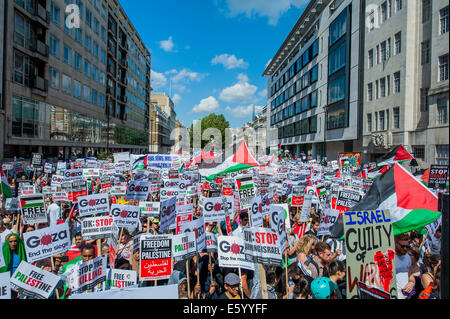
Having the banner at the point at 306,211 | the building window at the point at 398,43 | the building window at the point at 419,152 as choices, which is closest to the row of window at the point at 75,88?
the banner at the point at 306,211

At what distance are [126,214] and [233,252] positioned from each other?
9.75ft

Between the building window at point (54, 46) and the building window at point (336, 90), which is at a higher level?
the building window at point (54, 46)

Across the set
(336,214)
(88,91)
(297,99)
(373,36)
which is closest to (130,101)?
(88,91)

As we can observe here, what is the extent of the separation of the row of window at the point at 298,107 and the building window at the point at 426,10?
22206 mm

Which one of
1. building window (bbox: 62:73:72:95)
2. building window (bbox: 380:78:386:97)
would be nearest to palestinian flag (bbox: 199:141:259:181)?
building window (bbox: 380:78:386:97)

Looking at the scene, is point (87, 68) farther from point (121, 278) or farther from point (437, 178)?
point (121, 278)

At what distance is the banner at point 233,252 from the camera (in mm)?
5004

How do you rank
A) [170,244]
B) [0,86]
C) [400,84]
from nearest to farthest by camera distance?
[170,244]
[0,86]
[400,84]

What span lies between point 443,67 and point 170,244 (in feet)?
79.0

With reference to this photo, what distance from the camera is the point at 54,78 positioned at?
29750 mm

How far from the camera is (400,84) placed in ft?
84.2

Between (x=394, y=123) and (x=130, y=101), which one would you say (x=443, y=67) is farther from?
(x=130, y=101)

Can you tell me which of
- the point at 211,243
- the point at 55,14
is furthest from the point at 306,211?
the point at 55,14

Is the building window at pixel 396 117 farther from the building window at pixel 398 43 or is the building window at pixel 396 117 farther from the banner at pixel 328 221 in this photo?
the banner at pixel 328 221
